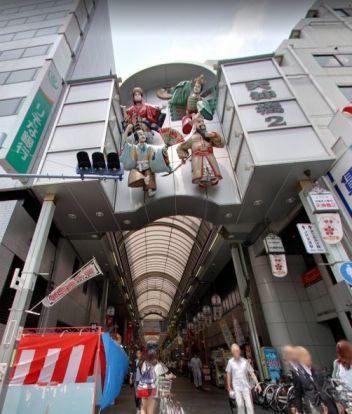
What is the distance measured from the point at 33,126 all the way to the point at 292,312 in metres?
12.7

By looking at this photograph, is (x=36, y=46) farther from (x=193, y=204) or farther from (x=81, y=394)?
(x=81, y=394)

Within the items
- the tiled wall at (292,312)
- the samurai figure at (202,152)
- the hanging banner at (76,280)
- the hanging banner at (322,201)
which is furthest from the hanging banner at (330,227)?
the hanging banner at (76,280)

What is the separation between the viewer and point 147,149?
9.16 m

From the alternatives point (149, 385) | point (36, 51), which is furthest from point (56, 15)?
point (149, 385)

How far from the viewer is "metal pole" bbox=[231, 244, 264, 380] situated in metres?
9.78

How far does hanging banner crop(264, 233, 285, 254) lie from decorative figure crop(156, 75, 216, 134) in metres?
5.72

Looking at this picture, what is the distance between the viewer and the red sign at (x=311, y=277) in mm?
9672

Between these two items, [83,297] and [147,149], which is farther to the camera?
[83,297]

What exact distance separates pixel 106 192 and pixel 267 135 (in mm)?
5983

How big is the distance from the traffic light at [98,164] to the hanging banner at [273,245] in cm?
572

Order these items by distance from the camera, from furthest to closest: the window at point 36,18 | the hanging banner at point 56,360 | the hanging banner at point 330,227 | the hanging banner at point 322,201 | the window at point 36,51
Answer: the window at point 36,18, the window at point 36,51, the hanging banner at point 322,201, the hanging banner at point 330,227, the hanging banner at point 56,360

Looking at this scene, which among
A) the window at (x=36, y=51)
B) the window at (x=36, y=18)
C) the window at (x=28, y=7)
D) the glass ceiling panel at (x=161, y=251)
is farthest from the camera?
the window at (x=28, y=7)

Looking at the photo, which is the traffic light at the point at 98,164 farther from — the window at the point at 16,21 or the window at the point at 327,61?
the window at the point at 16,21

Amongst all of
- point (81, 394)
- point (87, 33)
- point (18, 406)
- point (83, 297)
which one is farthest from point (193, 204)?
point (87, 33)
